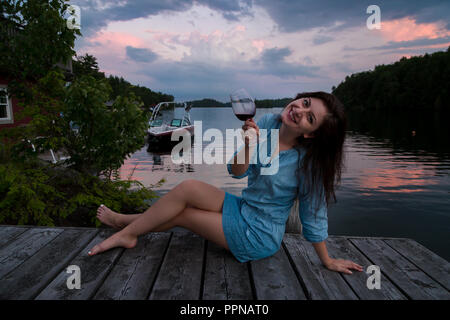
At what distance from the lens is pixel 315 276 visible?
196cm

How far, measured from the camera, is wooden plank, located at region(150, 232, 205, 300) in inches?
68.0

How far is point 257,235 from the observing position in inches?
79.4

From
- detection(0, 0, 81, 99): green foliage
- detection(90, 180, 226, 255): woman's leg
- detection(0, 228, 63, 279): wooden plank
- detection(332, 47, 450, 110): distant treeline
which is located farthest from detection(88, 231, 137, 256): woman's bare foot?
detection(332, 47, 450, 110): distant treeline

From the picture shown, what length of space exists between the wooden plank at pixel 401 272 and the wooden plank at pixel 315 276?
0.37 m

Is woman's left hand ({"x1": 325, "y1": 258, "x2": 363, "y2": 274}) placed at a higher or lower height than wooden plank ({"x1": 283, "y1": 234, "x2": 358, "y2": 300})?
higher

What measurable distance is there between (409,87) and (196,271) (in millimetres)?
82952

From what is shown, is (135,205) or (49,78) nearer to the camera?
(49,78)

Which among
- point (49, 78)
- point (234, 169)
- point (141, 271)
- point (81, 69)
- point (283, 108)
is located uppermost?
point (81, 69)

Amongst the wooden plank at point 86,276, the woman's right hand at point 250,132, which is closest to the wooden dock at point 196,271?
the wooden plank at point 86,276

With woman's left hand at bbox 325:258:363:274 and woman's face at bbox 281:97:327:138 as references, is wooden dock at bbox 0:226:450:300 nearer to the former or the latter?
woman's left hand at bbox 325:258:363:274

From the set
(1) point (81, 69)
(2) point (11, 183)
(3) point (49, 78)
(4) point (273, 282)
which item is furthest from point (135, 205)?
(1) point (81, 69)
